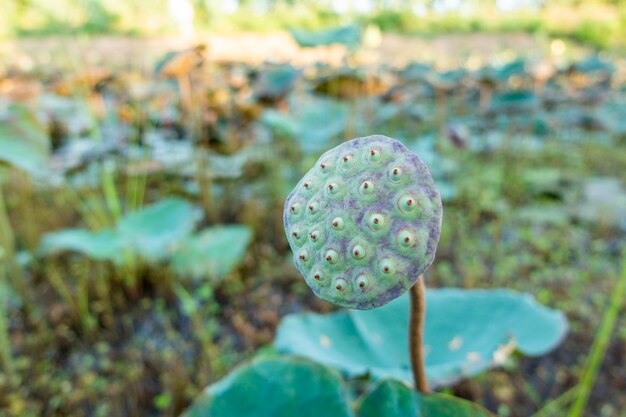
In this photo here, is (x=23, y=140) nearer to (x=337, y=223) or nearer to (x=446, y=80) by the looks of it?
(x=337, y=223)

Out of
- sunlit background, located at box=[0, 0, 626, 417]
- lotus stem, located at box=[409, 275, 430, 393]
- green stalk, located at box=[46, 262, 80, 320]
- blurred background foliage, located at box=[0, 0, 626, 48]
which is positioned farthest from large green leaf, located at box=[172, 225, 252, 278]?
blurred background foliage, located at box=[0, 0, 626, 48]

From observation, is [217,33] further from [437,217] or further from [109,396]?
[437,217]

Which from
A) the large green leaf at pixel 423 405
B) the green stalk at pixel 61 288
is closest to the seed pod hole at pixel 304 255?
the large green leaf at pixel 423 405

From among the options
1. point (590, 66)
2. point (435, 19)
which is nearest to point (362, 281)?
point (590, 66)

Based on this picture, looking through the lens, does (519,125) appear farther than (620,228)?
Yes

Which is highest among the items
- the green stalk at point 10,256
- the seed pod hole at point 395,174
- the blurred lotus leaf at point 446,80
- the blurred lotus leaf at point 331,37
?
the blurred lotus leaf at point 331,37

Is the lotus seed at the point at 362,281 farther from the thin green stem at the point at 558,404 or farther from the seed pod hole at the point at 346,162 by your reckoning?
the thin green stem at the point at 558,404

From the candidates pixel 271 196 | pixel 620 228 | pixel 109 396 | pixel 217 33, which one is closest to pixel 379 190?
pixel 109 396
